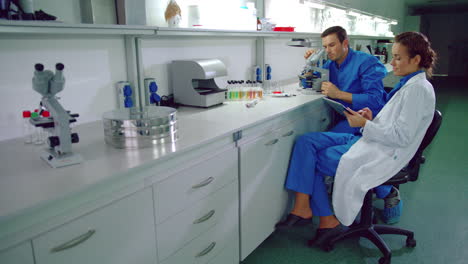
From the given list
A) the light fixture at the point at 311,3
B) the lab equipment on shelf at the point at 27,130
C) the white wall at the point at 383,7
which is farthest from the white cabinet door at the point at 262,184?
the white wall at the point at 383,7

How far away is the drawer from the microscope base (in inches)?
21.4

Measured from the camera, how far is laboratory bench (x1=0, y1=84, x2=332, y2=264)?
99 cm

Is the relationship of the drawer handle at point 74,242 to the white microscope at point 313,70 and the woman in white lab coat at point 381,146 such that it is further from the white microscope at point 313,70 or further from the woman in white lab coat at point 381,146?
the white microscope at point 313,70

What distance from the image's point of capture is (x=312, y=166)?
86.1 inches

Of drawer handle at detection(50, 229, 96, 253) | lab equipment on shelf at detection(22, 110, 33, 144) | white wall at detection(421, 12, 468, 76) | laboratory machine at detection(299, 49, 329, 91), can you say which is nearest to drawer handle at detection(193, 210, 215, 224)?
drawer handle at detection(50, 229, 96, 253)

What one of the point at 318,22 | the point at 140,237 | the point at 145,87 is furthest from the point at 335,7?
the point at 140,237

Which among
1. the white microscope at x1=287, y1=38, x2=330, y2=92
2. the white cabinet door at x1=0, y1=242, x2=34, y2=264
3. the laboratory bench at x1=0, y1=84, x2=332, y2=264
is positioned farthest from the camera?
the white microscope at x1=287, y1=38, x2=330, y2=92

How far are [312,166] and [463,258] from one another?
3.43 ft

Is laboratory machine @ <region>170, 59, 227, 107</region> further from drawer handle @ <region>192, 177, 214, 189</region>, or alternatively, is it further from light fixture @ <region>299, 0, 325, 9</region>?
light fixture @ <region>299, 0, 325, 9</region>

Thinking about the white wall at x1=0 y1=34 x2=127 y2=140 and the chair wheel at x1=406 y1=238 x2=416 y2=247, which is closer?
the white wall at x1=0 y1=34 x2=127 y2=140

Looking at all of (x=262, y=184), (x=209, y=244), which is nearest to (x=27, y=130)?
(x=209, y=244)

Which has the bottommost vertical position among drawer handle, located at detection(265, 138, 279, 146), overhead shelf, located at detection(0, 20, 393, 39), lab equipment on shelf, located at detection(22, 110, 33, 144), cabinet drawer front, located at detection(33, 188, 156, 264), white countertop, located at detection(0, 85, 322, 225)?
cabinet drawer front, located at detection(33, 188, 156, 264)

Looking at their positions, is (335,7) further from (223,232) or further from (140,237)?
(140,237)

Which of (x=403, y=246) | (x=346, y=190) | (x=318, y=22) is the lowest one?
(x=403, y=246)
